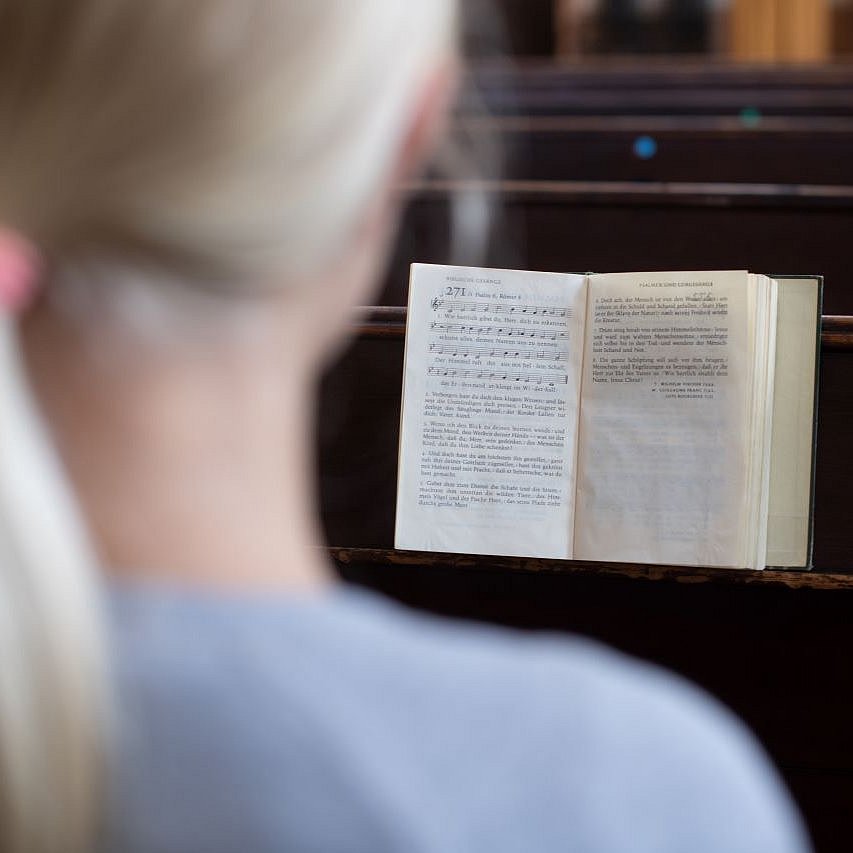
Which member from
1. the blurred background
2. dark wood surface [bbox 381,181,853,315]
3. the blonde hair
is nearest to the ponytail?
the blonde hair

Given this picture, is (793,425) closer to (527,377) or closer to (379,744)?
(527,377)

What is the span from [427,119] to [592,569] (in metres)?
1.07

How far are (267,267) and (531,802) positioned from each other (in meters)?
0.23

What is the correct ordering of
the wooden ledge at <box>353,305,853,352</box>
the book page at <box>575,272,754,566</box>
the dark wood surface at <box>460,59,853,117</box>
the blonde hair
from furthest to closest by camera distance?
1. the dark wood surface at <box>460,59,853,117</box>
2. the wooden ledge at <box>353,305,853,352</box>
3. the book page at <box>575,272,754,566</box>
4. the blonde hair

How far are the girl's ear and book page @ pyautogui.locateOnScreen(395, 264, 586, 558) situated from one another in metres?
0.99

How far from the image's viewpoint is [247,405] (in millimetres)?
496

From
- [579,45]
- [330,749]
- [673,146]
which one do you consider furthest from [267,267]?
[579,45]

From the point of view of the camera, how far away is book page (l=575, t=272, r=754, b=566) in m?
1.44

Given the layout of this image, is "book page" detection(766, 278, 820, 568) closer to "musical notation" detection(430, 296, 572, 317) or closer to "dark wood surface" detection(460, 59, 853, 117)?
"musical notation" detection(430, 296, 572, 317)

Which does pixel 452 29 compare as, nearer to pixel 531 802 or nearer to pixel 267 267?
pixel 267 267

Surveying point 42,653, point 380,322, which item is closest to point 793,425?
point 380,322

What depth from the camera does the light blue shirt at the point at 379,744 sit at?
46cm

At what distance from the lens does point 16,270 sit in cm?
45

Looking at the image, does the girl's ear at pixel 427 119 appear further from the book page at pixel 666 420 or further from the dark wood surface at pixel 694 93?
the dark wood surface at pixel 694 93
